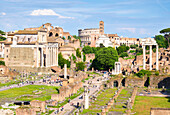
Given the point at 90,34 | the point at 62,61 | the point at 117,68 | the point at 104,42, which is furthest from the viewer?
the point at 90,34

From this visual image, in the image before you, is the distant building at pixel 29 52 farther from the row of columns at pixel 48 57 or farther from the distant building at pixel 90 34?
the distant building at pixel 90 34

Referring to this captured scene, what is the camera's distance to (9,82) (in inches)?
2389

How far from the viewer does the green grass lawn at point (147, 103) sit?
117ft

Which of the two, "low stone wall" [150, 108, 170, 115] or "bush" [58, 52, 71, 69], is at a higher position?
"bush" [58, 52, 71, 69]

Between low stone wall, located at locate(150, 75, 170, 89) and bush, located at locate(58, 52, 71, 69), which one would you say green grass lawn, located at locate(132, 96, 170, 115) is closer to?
low stone wall, located at locate(150, 75, 170, 89)

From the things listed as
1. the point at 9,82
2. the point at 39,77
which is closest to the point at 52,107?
the point at 9,82

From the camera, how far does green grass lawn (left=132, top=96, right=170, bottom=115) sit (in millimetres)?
35537

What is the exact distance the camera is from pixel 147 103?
40.3m

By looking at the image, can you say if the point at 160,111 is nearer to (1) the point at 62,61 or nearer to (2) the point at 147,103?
(2) the point at 147,103

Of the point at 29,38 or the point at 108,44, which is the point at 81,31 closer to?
the point at 108,44

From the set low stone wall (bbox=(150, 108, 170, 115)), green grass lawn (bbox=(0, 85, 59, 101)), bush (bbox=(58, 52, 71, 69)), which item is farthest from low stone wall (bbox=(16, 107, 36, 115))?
bush (bbox=(58, 52, 71, 69))

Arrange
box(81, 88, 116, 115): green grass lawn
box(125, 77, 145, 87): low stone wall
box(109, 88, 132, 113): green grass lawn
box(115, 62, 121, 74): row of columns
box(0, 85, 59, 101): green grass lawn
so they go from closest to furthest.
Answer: box(81, 88, 116, 115): green grass lawn
box(109, 88, 132, 113): green grass lawn
box(0, 85, 59, 101): green grass lawn
box(125, 77, 145, 87): low stone wall
box(115, 62, 121, 74): row of columns

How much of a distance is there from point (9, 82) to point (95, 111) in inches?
1217

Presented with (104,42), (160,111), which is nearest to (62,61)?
(104,42)
